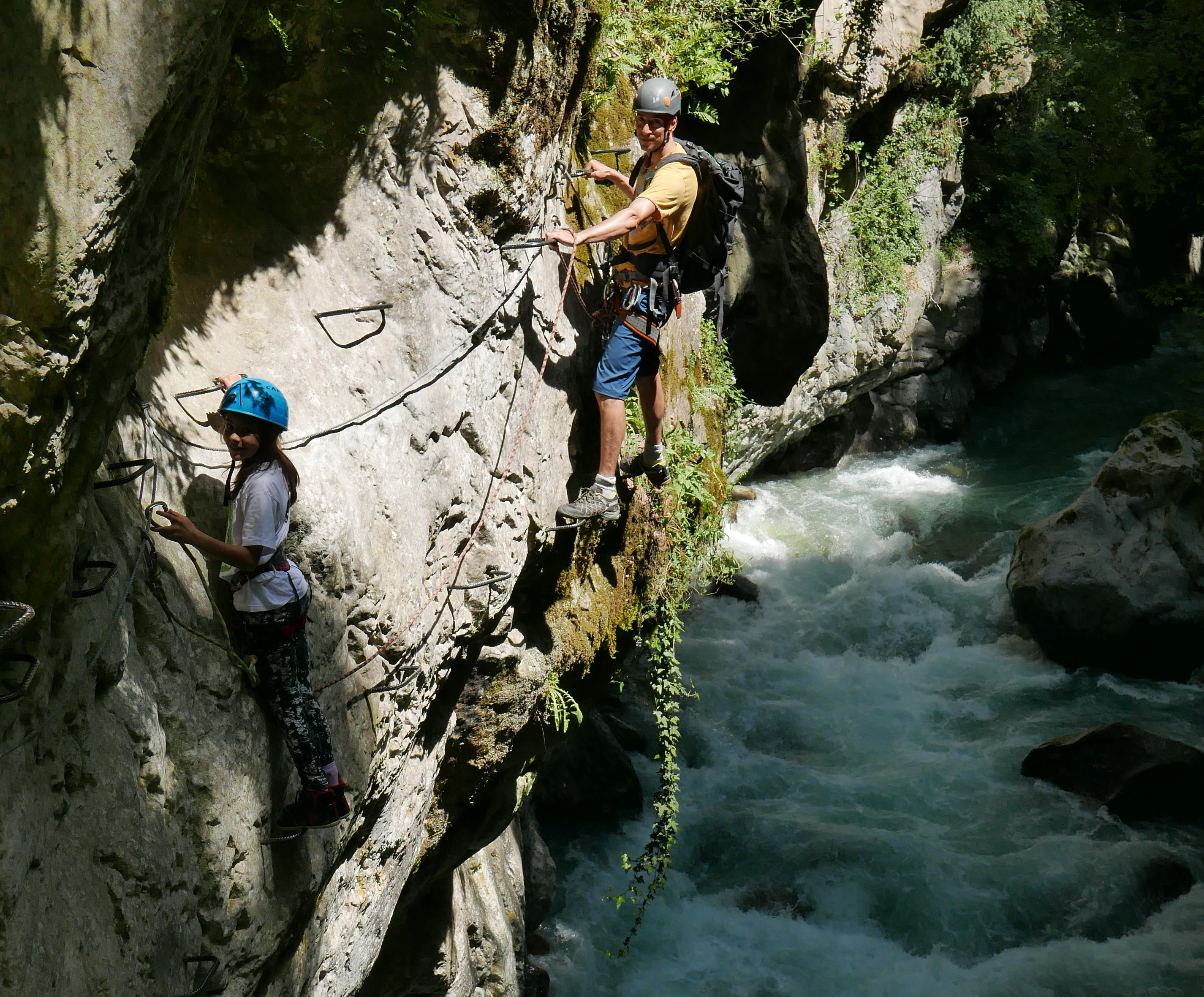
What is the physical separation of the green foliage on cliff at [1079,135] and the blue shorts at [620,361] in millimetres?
14599

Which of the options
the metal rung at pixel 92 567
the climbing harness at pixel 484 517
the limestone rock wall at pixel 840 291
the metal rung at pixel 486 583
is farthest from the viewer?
the limestone rock wall at pixel 840 291

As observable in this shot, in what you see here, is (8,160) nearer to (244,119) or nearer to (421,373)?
(244,119)

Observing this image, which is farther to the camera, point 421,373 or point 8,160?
point 421,373

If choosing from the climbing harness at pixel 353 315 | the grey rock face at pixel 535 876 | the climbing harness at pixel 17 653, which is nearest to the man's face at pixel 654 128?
the climbing harness at pixel 353 315

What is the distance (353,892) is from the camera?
4.49 metres

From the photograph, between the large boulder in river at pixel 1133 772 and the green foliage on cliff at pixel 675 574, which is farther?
the large boulder in river at pixel 1133 772

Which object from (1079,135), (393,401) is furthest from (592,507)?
(1079,135)

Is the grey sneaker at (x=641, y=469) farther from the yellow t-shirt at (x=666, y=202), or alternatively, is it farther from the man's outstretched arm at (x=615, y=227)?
the man's outstretched arm at (x=615, y=227)

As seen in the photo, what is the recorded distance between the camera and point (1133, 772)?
33.7 ft

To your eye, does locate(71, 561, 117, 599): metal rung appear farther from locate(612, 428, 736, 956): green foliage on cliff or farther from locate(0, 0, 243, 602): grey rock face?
locate(612, 428, 736, 956): green foliage on cliff

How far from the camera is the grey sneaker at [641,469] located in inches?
235

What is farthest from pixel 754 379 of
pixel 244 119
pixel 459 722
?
pixel 244 119

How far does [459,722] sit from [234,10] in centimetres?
363

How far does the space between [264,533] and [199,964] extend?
4.63 feet
